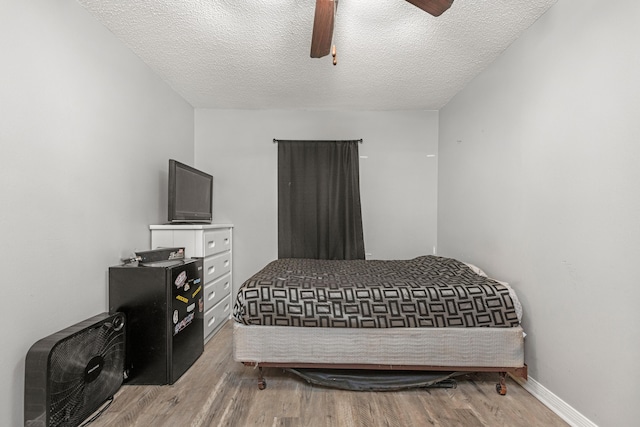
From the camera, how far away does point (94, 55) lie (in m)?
2.09

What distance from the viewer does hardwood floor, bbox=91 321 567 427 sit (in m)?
1.77

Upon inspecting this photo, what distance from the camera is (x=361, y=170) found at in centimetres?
387

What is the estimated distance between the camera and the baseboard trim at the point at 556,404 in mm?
1686

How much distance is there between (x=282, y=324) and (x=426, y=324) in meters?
0.95

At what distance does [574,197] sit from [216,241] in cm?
289

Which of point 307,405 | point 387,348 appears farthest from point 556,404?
point 307,405

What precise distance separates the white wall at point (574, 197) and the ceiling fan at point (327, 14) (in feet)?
2.88

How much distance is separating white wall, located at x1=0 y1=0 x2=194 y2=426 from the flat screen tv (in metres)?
0.25

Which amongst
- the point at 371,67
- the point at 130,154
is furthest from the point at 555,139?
the point at 130,154

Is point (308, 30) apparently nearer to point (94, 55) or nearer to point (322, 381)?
point (94, 55)

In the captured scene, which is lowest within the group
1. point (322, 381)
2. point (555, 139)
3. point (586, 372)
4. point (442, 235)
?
point (322, 381)

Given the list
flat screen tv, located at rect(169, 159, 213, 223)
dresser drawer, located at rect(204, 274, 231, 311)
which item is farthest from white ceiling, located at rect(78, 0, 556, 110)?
dresser drawer, located at rect(204, 274, 231, 311)

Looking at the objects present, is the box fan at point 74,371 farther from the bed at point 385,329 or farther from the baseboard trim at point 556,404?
the baseboard trim at point 556,404

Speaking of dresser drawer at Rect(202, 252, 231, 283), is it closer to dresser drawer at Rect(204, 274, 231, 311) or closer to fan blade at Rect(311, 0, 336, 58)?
dresser drawer at Rect(204, 274, 231, 311)
